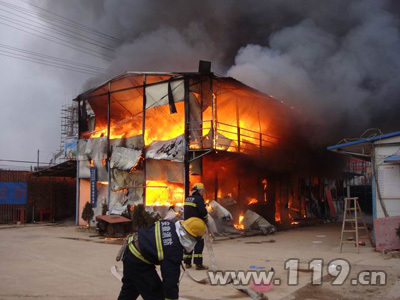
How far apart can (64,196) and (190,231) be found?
21.0 metres

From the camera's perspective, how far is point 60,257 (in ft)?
30.5

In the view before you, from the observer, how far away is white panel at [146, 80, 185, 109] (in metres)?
15.1

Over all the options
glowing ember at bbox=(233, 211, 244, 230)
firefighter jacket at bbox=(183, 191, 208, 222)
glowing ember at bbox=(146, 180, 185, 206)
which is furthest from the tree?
firefighter jacket at bbox=(183, 191, 208, 222)

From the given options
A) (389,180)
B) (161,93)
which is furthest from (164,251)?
(161,93)

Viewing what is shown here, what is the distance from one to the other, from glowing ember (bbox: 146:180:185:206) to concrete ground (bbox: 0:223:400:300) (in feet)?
9.43

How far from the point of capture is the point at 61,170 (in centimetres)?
2081

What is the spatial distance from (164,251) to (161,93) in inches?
497

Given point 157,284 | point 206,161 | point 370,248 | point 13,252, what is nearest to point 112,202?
point 206,161

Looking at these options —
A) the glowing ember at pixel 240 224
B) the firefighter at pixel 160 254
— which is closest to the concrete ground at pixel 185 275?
the firefighter at pixel 160 254

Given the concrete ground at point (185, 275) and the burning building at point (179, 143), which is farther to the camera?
the burning building at point (179, 143)

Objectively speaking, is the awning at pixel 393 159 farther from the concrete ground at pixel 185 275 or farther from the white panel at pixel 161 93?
the white panel at pixel 161 93

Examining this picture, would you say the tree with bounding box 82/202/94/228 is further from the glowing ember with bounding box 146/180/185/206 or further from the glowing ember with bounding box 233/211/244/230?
the glowing ember with bounding box 233/211/244/230

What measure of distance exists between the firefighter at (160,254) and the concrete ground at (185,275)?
2.13 metres

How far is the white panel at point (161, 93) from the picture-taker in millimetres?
15120
